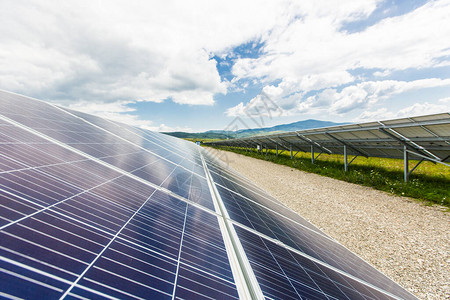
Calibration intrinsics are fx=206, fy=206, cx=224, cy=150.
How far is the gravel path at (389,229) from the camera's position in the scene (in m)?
6.03

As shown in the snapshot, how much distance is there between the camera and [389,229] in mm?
8812

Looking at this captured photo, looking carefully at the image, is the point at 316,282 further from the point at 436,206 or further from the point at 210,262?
the point at 436,206

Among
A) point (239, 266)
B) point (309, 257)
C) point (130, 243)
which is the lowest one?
point (309, 257)

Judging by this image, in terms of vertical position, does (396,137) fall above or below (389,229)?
above

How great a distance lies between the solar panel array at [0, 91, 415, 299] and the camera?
145cm

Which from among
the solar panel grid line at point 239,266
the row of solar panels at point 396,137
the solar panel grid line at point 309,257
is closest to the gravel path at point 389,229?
the solar panel grid line at point 309,257

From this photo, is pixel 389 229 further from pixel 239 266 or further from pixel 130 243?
pixel 130 243

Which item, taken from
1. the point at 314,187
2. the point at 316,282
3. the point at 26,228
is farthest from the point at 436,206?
the point at 26,228

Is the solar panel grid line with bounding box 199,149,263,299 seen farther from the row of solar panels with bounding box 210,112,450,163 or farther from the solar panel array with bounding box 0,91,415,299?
the row of solar panels with bounding box 210,112,450,163

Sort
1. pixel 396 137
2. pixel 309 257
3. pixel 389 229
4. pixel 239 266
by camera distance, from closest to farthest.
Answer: pixel 239 266
pixel 309 257
pixel 389 229
pixel 396 137

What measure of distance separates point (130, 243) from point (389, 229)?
1073 cm

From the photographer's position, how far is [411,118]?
42.8ft

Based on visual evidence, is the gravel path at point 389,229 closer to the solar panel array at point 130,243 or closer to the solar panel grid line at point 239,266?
the solar panel array at point 130,243

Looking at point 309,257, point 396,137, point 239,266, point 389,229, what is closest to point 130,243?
point 239,266
